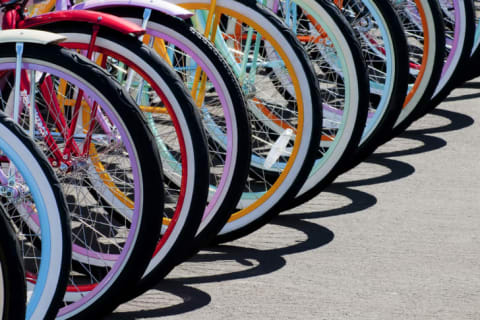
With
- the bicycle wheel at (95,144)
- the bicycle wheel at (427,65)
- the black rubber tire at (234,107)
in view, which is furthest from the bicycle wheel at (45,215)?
the bicycle wheel at (427,65)

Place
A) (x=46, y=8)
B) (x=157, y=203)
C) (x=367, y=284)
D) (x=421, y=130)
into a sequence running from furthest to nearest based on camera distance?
(x=421, y=130), (x=46, y=8), (x=367, y=284), (x=157, y=203)

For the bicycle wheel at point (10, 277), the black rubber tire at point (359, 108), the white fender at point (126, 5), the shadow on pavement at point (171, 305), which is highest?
the white fender at point (126, 5)

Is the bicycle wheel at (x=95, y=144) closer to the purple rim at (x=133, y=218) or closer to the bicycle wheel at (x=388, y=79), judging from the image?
the purple rim at (x=133, y=218)

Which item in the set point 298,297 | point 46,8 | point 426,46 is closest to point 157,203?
point 298,297

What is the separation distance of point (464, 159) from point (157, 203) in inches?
128

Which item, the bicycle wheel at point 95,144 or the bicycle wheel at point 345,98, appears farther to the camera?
the bicycle wheel at point 345,98

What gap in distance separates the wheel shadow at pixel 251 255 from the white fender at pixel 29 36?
1106mm

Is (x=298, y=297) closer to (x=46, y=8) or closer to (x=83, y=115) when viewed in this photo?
(x=83, y=115)

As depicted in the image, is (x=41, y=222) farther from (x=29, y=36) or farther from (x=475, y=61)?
(x=475, y=61)

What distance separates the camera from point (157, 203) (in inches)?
165

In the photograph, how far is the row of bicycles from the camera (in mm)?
3834

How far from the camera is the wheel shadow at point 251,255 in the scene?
186 inches

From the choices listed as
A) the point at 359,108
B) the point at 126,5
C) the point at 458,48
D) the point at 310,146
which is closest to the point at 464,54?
the point at 458,48

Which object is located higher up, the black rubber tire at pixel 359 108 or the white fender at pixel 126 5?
the white fender at pixel 126 5
